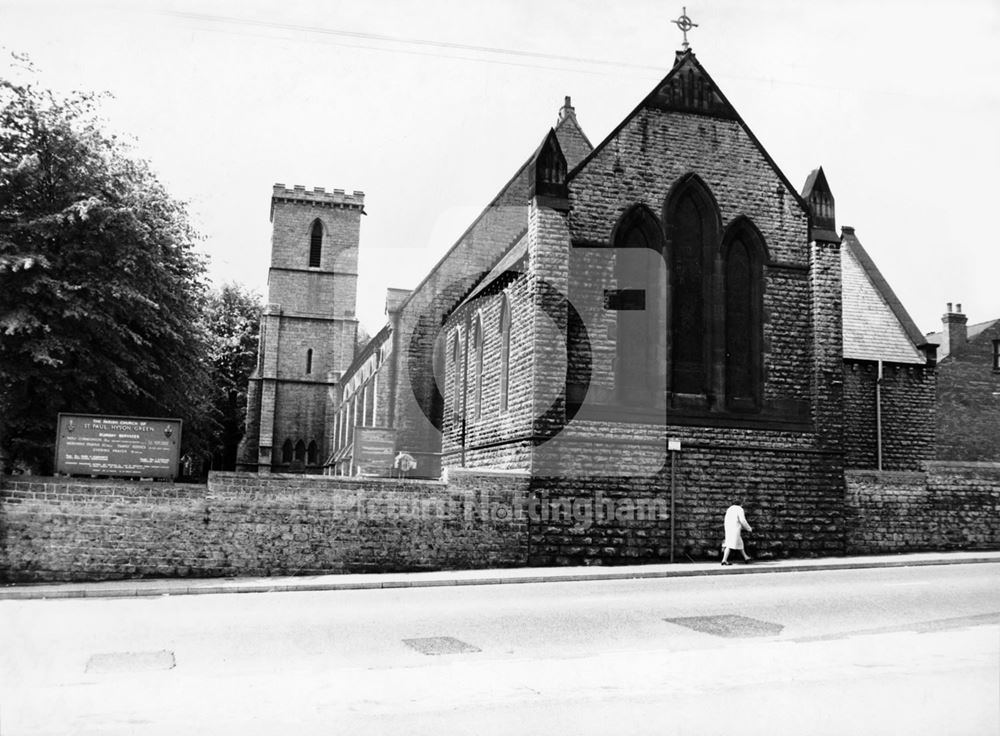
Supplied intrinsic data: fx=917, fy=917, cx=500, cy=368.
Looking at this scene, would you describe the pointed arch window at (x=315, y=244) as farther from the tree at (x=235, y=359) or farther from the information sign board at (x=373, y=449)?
the information sign board at (x=373, y=449)

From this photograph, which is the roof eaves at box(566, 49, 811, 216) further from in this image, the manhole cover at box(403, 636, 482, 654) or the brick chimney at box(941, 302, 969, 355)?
the brick chimney at box(941, 302, 969, 355)

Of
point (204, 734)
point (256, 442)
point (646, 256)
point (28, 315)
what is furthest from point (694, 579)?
point (256, 442)

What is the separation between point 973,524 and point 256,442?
38013mm

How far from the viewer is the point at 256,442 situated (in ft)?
164

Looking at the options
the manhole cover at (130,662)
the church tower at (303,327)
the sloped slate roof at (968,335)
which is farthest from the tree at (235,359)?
the manhole cover at (130,662)

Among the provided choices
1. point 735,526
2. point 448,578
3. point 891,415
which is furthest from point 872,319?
point 448,578

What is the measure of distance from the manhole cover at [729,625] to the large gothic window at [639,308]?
25.3 ft

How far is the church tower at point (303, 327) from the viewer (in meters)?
50.9

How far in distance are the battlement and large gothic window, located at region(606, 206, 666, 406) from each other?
37.4m

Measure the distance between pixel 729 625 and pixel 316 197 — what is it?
1851 inches

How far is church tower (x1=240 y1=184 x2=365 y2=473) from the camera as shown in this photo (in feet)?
167

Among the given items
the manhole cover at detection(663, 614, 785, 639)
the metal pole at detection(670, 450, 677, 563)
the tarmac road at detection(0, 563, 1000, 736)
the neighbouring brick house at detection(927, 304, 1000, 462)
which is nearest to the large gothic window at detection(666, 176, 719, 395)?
the metal pole at detection(670, 450, 677, 563)

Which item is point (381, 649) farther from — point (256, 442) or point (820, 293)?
point (256, 442)

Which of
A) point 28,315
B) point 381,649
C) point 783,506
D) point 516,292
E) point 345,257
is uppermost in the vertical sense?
point 345,257
